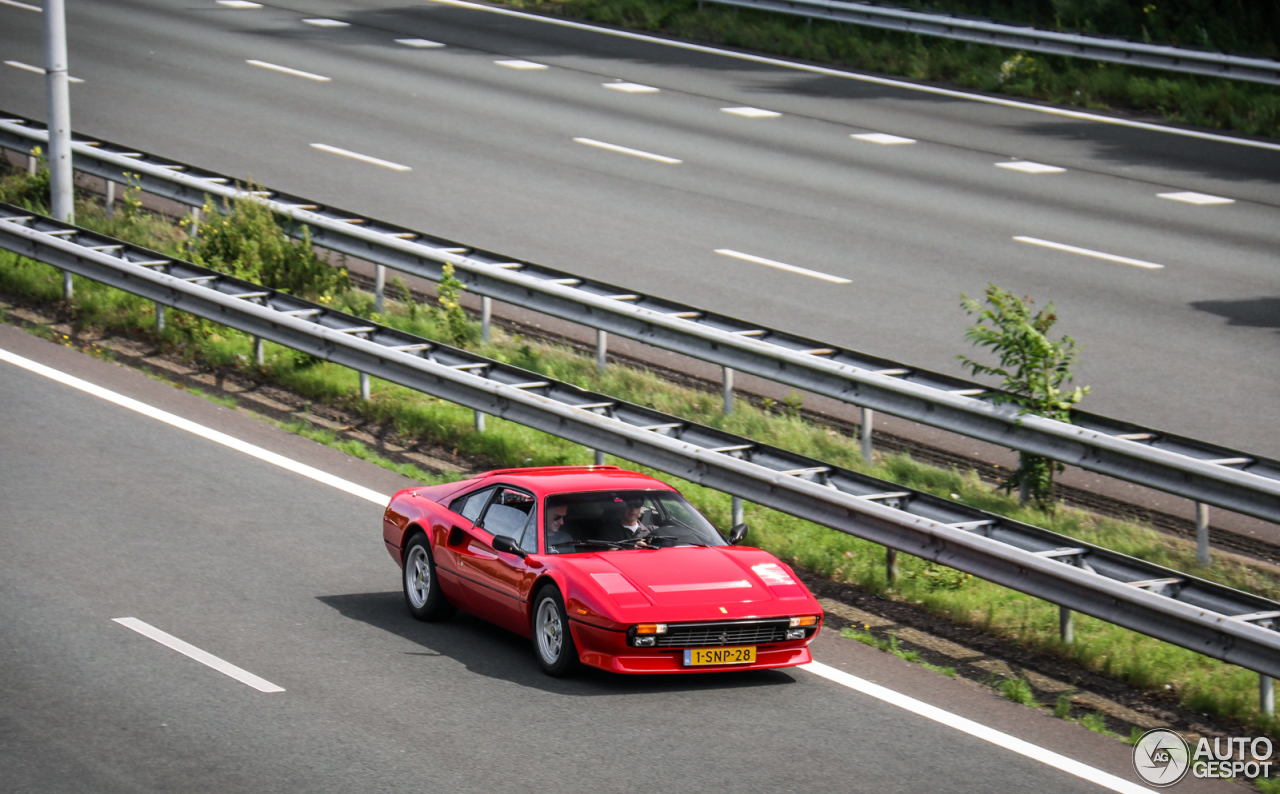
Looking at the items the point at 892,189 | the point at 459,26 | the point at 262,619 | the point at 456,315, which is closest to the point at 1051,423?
the point at 262,619

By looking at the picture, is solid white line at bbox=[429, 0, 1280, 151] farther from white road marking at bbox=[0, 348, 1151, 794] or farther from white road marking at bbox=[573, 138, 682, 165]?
white road marking at bbox=[0, 348, 1151, 794]

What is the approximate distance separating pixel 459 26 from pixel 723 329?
889 inches

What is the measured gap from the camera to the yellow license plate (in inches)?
355

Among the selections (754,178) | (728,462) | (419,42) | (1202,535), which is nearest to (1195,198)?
(754,178)

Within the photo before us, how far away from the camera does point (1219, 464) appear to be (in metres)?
10.6

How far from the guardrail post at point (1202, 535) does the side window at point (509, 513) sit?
467 cm

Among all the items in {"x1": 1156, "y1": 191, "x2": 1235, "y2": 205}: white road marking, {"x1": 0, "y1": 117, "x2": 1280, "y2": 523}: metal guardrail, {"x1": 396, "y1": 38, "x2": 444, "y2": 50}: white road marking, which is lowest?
{"x1": 0, "y1": 117, "x2": 1280, "y2": 523}: metal guardrail

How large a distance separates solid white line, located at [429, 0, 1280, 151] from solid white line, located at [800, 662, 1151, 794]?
1886 cm

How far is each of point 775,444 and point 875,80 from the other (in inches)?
708

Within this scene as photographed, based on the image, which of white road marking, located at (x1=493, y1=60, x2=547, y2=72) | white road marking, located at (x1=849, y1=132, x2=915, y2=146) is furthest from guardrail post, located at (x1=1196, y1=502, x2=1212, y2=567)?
white road marking, located at (x1=493, y1=60, x2=547, y2=72)

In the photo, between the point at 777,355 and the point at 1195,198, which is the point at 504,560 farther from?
the point at 1195,198

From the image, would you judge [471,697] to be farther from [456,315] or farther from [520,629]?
[456,315]

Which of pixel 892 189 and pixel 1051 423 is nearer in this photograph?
pixel 1051 423

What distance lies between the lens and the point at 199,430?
14.2 meters
